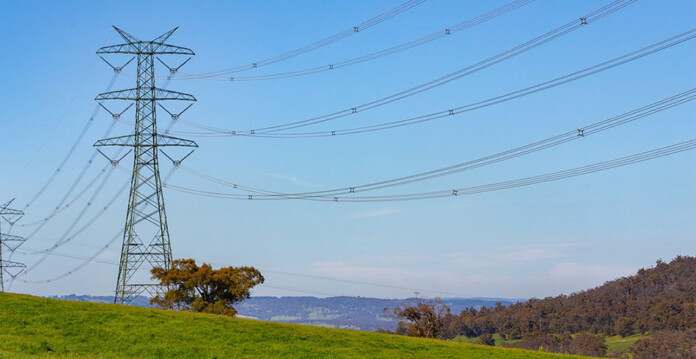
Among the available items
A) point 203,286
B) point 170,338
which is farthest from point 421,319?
point 170,338

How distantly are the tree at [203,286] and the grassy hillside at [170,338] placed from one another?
24328 millimetres

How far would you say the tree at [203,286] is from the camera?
93.2 meters

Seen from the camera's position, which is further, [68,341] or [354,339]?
[354,339]

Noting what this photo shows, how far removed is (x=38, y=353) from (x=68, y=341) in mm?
5925

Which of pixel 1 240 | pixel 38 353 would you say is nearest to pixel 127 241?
pixel 38 353

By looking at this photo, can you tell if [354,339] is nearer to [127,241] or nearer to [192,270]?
[127,241]

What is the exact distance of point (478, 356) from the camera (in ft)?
213

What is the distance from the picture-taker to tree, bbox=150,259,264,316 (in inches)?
3671

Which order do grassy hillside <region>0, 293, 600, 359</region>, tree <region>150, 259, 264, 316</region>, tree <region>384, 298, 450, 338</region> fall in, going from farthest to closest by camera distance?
1. tree <region>384, 298, 450, 338</region>
2. tree <region>150, 259, 264, 316</region>
3. grassy hillside <region>0, 293, 600, 359</region>

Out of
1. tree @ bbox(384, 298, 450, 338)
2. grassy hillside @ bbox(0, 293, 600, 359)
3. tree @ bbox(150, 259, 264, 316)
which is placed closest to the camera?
grassy hillside @ bbox(0, 293, 600, 359)

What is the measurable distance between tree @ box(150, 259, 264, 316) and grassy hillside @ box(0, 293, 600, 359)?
24.3 m

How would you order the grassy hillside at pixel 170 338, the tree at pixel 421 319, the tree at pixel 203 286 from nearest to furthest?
the grassy hillside at pixel 170 338
the tree at pixel 203 286
the tree at pixel 421 319

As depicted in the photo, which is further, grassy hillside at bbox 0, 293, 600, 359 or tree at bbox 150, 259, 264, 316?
tree at bbox 150, 259, 264, 316

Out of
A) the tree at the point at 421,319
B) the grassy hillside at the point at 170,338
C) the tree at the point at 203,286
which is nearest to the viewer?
the grassy hillside at the point at 170,338
